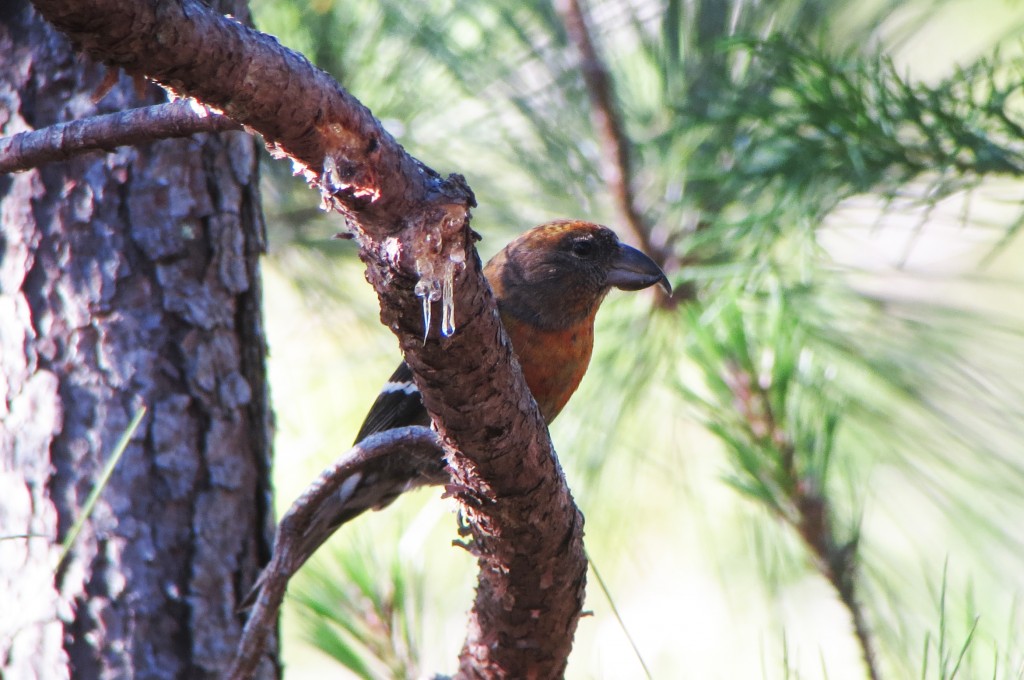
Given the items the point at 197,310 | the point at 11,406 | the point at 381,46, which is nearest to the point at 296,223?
the point at 381,46

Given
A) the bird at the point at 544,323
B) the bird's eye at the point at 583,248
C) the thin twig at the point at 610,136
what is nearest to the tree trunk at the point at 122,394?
the bird at the point at 544,323

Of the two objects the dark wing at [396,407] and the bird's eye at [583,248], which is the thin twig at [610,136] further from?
the dark wing at [396,407]

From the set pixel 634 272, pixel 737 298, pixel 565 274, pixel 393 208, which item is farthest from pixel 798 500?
pixel 393 208

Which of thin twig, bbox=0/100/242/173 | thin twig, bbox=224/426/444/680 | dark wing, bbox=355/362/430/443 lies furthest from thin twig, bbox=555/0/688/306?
thin twig, bbox=0/100/242/173

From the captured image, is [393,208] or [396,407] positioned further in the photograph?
[396,407]

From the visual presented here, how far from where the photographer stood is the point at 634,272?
307 centimetres

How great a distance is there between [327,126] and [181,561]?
55.3 inches

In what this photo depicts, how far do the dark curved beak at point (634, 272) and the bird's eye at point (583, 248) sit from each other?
0.28 feet

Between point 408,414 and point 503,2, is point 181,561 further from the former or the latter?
point 503,2

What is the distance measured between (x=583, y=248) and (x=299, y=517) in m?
1.55

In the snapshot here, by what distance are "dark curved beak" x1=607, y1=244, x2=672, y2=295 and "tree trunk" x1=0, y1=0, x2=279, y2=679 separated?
1.10 m

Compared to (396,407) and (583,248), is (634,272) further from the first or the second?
(396,407)

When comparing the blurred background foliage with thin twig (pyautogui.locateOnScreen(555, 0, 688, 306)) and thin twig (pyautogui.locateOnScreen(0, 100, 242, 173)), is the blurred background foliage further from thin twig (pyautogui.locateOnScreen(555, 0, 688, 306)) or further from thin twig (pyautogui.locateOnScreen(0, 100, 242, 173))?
thin twig (pyautogui.locateOnScreen(0, 100, 242, 173))

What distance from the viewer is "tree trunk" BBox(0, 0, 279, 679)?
229 cm
